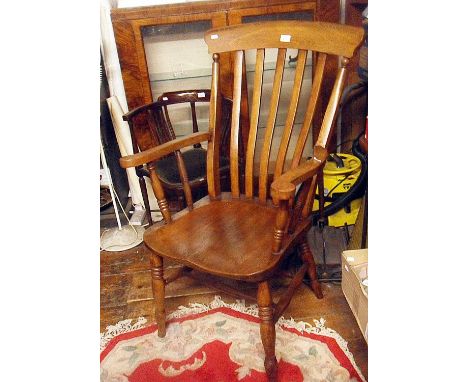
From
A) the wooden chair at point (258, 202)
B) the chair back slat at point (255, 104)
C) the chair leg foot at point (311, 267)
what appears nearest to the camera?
the wooden chair at point (258, 202)

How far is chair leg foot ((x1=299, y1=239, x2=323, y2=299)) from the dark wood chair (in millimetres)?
570

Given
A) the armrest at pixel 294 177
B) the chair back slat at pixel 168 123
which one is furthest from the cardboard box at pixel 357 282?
the chair back slat at pixel 168 123

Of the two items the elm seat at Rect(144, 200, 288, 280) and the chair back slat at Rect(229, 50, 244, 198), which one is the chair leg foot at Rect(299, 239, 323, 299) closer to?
the elm seat at Rect(144, 200, 288, 280)

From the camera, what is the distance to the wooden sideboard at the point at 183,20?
72.9 inches

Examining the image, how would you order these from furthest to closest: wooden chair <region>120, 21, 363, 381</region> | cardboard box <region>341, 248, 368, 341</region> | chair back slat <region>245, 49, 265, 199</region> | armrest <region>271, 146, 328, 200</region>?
chair back slat <region>245, 49, 265, 199</region> → cardboard box <region>341, 248, 368, 341</region> → wooden chair <region>120, 21, 363, 381</region> → armrest <region>271, 146, 328, 200</region>

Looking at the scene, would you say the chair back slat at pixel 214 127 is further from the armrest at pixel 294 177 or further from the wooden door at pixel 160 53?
the wooden door at pixel 160 53

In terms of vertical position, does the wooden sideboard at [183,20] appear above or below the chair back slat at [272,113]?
above

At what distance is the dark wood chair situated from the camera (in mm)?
1851

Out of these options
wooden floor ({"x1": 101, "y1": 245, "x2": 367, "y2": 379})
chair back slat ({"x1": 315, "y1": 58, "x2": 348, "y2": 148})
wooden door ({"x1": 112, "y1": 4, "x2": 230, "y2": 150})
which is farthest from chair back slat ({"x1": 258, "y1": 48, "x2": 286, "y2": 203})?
wooden door ({"x1": 112, "y1": 4, "x2": 230, "y2": 150})
